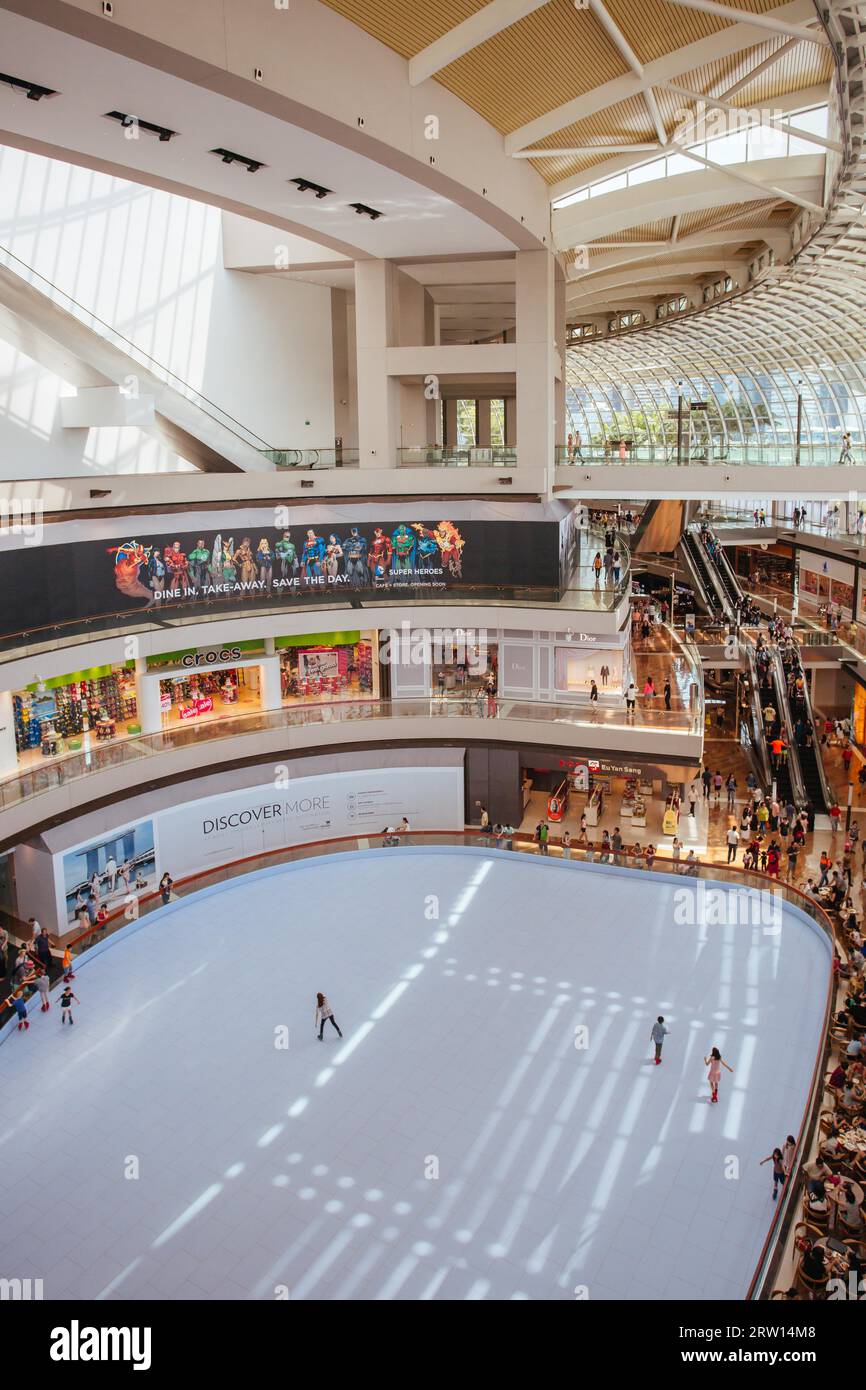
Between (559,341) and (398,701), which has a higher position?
(559,341)

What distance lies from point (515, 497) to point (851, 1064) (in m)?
15.3

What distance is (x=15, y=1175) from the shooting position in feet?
42.0

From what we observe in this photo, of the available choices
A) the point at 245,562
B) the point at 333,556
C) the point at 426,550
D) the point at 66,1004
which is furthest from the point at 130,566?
the point at 66,1004

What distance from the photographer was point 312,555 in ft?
82.1

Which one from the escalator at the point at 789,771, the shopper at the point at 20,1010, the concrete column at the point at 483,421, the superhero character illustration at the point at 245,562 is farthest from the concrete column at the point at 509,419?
the shopper at the point at 20,1010

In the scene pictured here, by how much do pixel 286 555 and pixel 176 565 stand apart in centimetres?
283

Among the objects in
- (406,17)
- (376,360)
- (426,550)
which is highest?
(406,17)

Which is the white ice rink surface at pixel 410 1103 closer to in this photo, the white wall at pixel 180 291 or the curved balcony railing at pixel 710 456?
the curved balcony railing at pixel 710 456

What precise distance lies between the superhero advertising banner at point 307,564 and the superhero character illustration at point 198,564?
0.9 inches

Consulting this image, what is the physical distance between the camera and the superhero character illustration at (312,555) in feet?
81.8

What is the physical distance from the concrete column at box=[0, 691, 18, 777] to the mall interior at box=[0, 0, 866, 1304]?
131mm

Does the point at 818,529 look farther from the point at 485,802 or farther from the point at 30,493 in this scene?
the point at 30,493

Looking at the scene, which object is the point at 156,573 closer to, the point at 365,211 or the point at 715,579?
the point at 365,211
